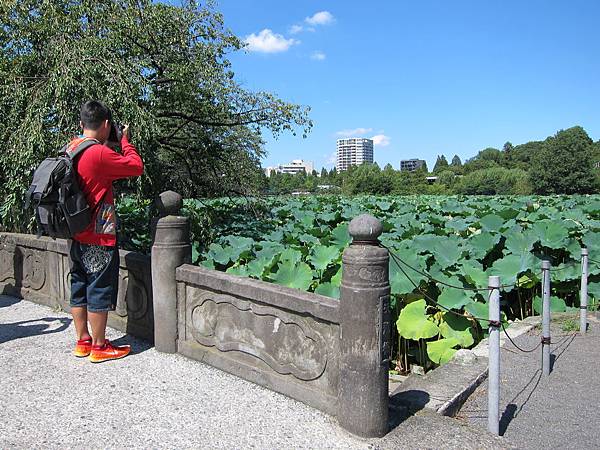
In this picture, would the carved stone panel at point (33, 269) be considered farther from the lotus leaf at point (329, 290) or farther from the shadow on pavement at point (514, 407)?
the shadow on pavement at point (514, 407)

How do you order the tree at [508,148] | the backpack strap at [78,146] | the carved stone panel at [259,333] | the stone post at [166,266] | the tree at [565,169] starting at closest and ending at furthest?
the carved stone panel at [259,333], the backpack strap at [78,146], the stone post at [166,266], the tree at [565,169], the tree at [508,148]

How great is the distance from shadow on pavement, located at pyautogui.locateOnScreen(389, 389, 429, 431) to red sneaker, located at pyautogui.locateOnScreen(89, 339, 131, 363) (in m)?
2.33

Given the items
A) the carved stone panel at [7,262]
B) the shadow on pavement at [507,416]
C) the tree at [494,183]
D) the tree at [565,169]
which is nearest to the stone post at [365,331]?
the shadow on pavement at [507,416]

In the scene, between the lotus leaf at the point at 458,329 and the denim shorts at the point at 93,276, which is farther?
the lotus leaf at the point at 458,329

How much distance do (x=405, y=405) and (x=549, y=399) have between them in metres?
→ 1.51

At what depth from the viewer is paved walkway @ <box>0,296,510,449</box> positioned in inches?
111

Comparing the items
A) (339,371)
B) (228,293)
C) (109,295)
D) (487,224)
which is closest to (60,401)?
(109,295)

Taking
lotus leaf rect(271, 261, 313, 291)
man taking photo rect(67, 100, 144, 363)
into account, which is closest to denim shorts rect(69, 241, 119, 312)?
man taking photo rect(67, 100, 144, 363)

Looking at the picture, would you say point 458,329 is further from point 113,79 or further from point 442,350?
point 113,79

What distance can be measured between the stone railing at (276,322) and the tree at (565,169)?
81.7m

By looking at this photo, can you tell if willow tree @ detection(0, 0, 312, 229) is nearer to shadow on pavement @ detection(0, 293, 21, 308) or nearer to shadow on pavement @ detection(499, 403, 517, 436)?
shadow on pavement @ detection(0, 293, 21, 308)

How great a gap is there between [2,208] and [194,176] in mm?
4044

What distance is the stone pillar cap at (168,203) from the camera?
4176 millimetres

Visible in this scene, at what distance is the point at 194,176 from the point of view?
31.5 ft
